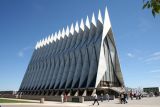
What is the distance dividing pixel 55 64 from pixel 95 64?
20.5 metres

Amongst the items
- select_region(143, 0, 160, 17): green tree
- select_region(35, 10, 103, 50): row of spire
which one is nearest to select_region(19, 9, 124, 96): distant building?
select_region(35, 10, 103, 50): row of spire

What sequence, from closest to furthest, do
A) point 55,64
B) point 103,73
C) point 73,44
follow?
point 103,73
point 73,44
point 55,64

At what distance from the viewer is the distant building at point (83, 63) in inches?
2140

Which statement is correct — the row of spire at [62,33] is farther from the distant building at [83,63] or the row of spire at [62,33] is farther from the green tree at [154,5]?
the green tree at [154,5]

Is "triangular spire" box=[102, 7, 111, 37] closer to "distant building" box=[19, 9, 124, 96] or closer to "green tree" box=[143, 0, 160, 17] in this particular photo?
"distant building" box=[19, 9, 124, 96]

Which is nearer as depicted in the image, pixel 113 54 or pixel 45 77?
pixel 113 54

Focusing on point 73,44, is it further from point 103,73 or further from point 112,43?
point 103,73

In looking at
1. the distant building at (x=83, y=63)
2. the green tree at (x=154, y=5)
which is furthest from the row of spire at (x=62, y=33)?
the green tree at (x=154, y=5)

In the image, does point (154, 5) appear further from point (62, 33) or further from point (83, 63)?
point (62, 33)

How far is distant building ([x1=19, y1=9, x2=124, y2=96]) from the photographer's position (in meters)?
54.3

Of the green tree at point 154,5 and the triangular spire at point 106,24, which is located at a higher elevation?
the triangular spire at point 106,24

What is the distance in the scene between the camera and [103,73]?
53656mm

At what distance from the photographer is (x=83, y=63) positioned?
58125 mm

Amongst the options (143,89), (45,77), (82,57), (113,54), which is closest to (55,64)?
(45,77)
